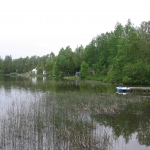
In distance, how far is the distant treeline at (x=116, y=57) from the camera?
44438 millimetres

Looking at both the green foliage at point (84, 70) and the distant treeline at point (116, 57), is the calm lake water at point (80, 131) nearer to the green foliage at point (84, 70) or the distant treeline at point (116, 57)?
Result: the distant treeline at point (116, 57)

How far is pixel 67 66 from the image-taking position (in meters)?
89.5

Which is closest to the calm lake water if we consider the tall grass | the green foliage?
the tall grass

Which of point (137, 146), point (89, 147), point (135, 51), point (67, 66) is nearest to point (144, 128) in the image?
point (137, 146)

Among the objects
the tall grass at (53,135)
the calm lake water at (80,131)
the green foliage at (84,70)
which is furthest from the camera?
the green foliage at (84,70)

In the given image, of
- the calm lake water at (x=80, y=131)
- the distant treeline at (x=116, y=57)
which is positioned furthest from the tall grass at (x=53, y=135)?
the distant treeline at (x=116, y=57)

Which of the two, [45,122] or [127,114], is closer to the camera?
[45,122]

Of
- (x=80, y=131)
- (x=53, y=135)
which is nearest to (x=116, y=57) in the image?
(x=80, y=131)

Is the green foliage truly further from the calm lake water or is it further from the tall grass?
the tall grass

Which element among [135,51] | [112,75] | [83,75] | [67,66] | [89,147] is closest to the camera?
[89,147]

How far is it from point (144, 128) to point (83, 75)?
56277 mm

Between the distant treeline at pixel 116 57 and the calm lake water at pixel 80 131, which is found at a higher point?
the distant treeline at pixel 116 57

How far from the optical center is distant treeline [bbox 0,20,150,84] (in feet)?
146

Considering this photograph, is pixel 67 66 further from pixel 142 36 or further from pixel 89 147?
pixel 89 147
